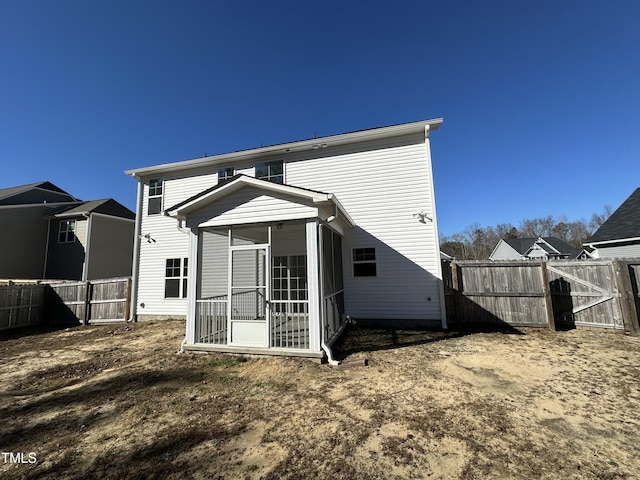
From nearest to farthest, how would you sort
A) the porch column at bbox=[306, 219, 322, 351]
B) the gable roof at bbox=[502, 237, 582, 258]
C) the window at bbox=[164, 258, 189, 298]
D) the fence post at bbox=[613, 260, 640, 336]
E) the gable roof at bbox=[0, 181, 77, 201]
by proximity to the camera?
the porch column at bbox=[306, 219, 322, 351] < the fence post at bbox=[613, 260, 640, 336] < the window at bbox=[164, 258, 189, 298] < the gable roof at bbox=[0, 181, 77, 201] < the gable roof at bbox=[502, 237, 582, 258]

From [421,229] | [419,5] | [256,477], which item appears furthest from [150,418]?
[419,5]

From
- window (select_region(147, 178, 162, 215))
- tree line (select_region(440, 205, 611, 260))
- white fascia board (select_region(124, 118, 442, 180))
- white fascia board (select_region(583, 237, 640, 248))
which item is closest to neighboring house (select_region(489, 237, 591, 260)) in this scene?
tree line (select_region(440, 205, 611, 260))

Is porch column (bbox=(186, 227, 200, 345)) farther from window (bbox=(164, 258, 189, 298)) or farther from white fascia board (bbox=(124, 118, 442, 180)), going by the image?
white fascia board (bbox=(124, 118, 442, 180))

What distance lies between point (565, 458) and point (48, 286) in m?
15.7

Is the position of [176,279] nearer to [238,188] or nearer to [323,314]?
[238,188]

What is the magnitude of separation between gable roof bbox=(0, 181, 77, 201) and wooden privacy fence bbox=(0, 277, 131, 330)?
10.4m

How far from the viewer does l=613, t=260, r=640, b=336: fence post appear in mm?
6281

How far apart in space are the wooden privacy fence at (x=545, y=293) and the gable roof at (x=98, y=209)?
18.1 metres

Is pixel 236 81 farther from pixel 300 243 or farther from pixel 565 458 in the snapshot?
pixel 565 458

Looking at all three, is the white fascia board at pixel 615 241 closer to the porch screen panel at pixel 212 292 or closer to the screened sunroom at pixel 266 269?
the screened sunroom at pixel 266 269

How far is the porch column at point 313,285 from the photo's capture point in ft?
17.3

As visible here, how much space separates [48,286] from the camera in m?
10.6

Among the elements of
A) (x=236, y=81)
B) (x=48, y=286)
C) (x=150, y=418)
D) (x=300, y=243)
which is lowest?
(x=150, y=418)

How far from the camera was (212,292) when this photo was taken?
7.93 metres
